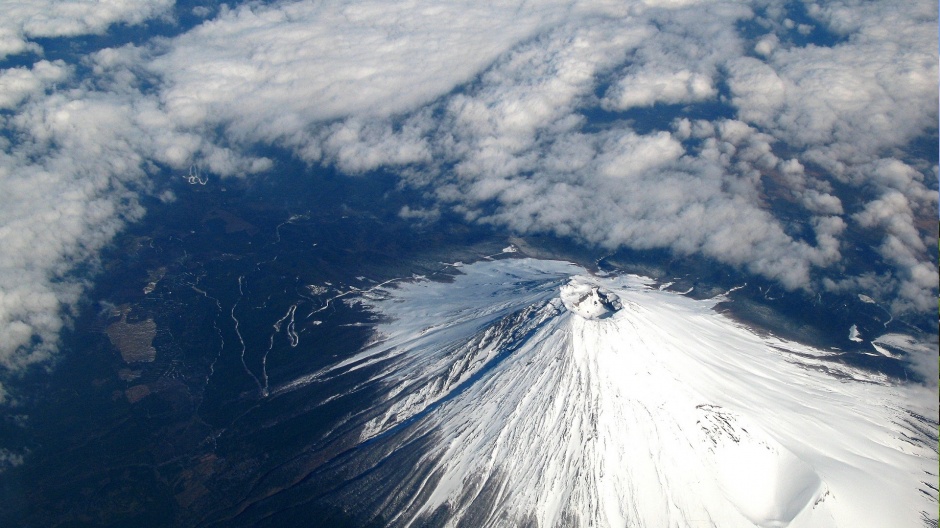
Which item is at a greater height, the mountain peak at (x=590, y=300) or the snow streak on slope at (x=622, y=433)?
the mountain peak at (x=590, y=300)

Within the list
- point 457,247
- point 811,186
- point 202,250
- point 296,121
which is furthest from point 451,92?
point 811,186

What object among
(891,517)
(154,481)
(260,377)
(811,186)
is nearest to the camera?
(891,517)

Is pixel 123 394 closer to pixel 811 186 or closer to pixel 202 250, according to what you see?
pixel 202 250

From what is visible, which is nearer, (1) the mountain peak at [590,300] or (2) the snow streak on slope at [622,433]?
(2) the snow streak on slope at [622,433]

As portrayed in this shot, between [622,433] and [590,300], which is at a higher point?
[590,300]

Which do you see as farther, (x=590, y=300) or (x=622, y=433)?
(x=590, y=300)

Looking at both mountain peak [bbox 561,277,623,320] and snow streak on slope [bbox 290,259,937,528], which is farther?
A: mountain peak [bbox 561,277,623,320]

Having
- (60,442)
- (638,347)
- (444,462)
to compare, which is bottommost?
(60,442)

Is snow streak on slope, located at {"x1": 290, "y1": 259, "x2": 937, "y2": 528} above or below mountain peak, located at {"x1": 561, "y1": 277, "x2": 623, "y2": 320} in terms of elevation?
below
